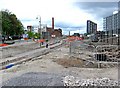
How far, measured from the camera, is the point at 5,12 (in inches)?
3351

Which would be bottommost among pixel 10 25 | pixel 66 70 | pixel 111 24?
pixel 66 70

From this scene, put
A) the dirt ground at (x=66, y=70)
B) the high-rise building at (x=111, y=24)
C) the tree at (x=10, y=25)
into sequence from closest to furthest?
the dirt ground at (x=66, y=70) < the high-rise building at (x=111, y=24) < the tree at (x=10, y=25)

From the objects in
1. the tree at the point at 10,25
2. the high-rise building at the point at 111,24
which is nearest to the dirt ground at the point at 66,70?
the high-rise building at the point at 111,24

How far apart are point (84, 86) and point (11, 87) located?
105 inches

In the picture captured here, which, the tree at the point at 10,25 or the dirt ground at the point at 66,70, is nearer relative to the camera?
the dirt ground at the point at 66,70

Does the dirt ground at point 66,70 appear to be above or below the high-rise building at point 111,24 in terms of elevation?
below

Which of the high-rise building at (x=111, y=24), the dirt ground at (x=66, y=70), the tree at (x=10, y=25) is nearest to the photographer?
the dirt ground at (x=66, y=70)

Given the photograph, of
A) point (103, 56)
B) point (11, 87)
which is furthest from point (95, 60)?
point (11, 87)

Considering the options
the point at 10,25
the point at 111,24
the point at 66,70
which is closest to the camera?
the point at 66,70

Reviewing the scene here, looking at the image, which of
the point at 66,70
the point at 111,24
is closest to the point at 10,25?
the point at 111,24

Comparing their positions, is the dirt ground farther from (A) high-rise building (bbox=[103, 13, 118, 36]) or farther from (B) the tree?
(B) the tree

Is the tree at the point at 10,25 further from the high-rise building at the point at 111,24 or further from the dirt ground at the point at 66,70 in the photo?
the dirt ground at the point at 66,70

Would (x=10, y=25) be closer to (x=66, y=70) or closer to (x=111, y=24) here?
(x=111, y=24)

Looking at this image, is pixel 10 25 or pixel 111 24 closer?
pixel 111 24
